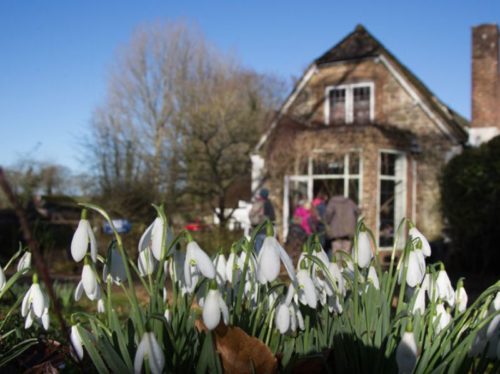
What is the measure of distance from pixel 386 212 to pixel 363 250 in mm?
13194

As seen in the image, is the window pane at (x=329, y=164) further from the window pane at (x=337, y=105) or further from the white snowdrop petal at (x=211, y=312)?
the white snowdrop petal at (x=211, y=312)

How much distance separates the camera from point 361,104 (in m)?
16.0

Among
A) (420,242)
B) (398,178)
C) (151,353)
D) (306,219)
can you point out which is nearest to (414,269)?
(420,242)

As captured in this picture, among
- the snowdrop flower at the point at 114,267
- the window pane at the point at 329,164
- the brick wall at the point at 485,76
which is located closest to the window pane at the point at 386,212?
the window pane at the point at 329,164

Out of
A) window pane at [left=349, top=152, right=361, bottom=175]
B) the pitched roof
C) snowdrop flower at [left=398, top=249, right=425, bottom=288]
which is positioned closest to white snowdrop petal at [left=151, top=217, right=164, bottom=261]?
snowdrop flower at [left=398, top=249, right=425, bottom=288]

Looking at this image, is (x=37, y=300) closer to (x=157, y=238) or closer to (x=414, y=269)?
(x=157, y=238)

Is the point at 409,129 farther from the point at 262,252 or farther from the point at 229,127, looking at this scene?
the point at 262,252

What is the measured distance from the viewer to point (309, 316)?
2.23 meters

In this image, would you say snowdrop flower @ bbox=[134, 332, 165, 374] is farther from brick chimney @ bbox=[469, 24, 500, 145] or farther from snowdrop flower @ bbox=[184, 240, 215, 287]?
brick chimney @ bbox=[469, 24, 500, 145]

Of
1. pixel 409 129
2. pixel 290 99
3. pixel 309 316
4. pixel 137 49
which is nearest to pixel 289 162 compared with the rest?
pixel 290 99

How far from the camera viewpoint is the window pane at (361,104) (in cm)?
1591

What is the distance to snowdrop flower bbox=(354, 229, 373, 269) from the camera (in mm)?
2115

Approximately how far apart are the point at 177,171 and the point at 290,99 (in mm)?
4128

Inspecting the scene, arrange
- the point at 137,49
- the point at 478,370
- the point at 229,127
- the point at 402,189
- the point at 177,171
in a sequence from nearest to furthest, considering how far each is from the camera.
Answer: the point at 478,370 < the point at 402,189 < the point at 177,171 < the point at 229,127 < the point at 137,49
